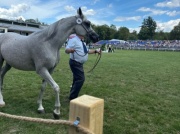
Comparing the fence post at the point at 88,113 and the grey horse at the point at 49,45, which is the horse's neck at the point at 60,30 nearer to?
the grey horse at the point at 49,45

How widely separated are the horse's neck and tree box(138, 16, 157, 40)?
82.1 m

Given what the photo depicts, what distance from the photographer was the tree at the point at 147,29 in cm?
8181

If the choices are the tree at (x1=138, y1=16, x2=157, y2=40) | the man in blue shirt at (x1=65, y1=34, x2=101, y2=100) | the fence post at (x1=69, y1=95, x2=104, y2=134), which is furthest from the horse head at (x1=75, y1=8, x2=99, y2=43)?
the tree at (x1=138, y1=16, x2=157, y2=40)

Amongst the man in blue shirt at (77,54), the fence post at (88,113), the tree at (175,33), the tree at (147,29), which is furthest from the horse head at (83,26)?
the tree at (147,29)

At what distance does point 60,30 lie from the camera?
150 inches

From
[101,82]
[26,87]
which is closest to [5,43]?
[26,87]

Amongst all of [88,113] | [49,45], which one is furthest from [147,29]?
[88,113]

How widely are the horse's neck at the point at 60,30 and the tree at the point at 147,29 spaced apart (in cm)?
8213

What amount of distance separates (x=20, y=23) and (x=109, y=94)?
79.1 metres

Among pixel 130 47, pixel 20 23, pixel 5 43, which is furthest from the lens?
pixel 20 23

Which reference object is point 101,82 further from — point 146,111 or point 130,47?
point 130,47

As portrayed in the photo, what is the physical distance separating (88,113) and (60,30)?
8.86 ft

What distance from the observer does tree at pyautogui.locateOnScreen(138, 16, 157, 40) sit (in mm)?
81812

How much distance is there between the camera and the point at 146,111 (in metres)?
4.37
